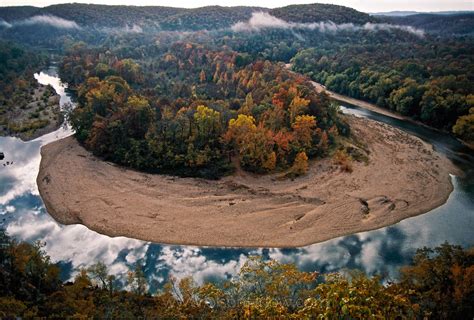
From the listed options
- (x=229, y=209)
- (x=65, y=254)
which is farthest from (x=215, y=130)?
(x=65, y=254)

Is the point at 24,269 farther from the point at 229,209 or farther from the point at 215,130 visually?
the point at 215,130

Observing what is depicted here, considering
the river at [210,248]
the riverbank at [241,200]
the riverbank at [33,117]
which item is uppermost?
the riverbank at [241,200]

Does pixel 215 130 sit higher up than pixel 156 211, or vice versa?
pixel 215 130

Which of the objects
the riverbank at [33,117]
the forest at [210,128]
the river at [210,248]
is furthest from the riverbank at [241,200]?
the riverbank at [33,117]

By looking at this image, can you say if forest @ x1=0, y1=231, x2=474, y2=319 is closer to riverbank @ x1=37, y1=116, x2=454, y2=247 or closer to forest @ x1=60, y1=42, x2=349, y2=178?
riverbank @ x1=37, y1=116, x2=454, y2=247

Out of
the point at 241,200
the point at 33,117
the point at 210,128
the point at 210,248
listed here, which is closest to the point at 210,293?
the point at 210,248

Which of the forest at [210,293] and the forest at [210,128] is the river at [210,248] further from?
the forest at [210,128]

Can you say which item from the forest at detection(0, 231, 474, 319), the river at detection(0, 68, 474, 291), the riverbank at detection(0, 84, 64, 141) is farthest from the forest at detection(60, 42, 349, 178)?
the forest at detection(0, 231, 474, 319)
